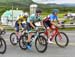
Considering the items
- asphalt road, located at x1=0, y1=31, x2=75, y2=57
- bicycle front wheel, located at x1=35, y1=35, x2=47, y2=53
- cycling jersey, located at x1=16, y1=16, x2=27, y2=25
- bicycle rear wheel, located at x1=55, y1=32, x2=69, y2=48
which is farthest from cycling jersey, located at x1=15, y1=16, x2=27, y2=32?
bicycle front wheel, located at x1=35, y1=35, x2=47, y2=53

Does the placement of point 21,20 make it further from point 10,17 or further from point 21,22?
point 10,17

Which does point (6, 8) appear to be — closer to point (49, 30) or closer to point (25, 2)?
point (25, 2)

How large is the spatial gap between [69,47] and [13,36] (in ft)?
8.65

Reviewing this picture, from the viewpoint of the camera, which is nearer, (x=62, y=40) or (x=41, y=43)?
(x=41, y=43)

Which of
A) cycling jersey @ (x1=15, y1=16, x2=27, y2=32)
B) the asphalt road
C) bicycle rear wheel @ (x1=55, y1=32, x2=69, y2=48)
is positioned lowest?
the asphalt road

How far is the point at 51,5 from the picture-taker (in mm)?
29469

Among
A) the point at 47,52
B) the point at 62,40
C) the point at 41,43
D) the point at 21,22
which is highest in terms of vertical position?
the point at 21,22

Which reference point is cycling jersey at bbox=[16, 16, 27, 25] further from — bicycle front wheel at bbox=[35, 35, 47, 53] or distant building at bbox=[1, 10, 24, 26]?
distant building at bbox=[1, 10, 24, 26]

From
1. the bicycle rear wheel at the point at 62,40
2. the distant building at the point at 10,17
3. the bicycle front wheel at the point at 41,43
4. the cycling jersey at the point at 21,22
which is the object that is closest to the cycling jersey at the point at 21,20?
the cycling jersey at the point at 21,22

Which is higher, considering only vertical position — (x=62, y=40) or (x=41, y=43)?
(x=41, y=43)

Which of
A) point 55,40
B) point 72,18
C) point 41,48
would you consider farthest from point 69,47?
point 72,18

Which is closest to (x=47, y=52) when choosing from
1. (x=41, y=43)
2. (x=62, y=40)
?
(x=41, y=43)

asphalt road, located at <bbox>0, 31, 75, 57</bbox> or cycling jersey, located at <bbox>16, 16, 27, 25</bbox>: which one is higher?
cycling jersey, located at <bbox>16, 16, 27, 25</bbox>

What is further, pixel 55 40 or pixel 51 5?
pixel 51 5
